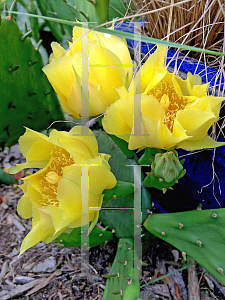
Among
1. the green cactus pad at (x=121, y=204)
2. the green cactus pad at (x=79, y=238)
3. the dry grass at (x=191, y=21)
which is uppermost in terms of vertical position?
the dry grass at (x=191, y=21)

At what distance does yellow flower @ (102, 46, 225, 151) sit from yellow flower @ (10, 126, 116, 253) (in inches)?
2.3

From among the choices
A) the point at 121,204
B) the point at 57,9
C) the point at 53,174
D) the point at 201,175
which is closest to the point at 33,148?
the point at 53,174

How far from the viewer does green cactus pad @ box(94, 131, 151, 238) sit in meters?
0.65

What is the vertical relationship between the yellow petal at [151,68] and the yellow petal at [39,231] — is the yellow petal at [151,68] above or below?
above

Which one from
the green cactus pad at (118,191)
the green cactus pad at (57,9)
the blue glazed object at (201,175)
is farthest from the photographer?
the green cactus pad at (57,9)

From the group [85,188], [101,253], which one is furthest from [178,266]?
[85,188]

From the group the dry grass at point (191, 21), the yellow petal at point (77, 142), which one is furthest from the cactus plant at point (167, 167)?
the dry grass at point (191, 21)

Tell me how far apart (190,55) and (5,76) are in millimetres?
507

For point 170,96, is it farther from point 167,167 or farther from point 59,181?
point 59,181

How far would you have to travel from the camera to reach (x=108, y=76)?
449mm

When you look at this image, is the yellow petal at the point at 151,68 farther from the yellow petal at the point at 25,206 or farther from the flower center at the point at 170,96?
the yellow petal at the point at 25,206

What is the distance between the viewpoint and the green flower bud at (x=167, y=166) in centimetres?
46

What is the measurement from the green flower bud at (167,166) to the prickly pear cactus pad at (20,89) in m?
0.50

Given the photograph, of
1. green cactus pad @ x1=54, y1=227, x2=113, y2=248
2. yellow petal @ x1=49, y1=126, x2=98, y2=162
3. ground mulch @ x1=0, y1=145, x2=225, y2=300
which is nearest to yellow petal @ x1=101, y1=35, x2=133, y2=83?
yellow petal @ x1=49, y1=126, x2=98, y2=162
